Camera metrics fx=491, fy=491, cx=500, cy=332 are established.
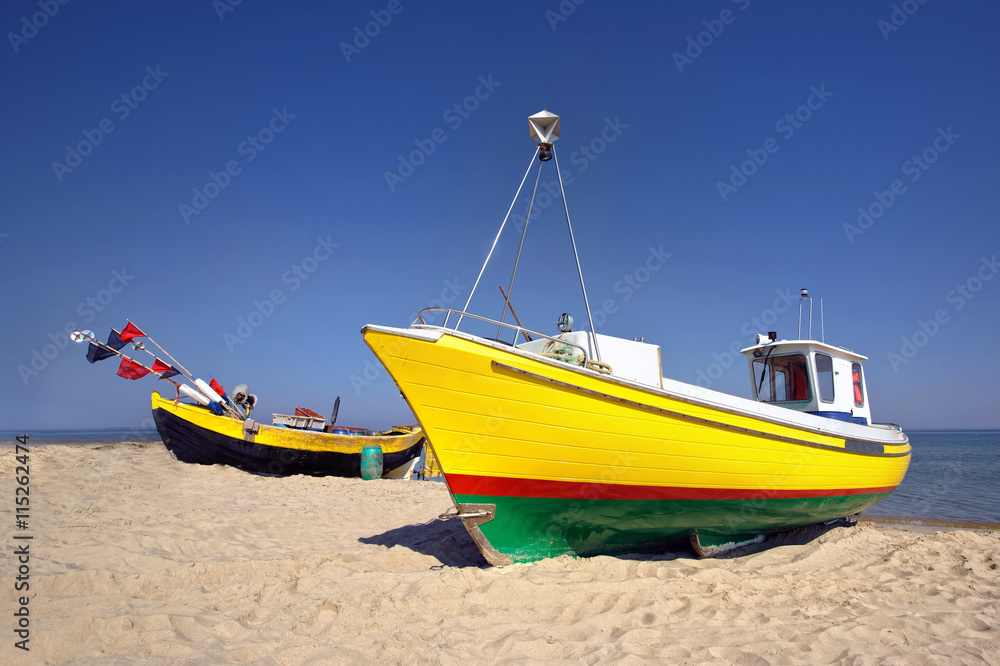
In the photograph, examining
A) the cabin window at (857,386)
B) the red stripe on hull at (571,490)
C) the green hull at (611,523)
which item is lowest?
the green hull at (611,523)

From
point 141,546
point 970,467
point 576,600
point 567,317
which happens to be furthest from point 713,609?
point 970,467

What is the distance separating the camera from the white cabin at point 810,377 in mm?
8101

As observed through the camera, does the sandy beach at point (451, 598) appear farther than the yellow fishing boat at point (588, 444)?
No

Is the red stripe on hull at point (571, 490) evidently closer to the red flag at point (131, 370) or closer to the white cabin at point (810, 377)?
the white cabin at point (810, 377)

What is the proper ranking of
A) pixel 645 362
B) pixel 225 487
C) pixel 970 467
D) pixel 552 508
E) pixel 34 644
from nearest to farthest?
pixel 34 644
pixel 552 508
pixel 645 362
pixel 225 487
pixel 970 467

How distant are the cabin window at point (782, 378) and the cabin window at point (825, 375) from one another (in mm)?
208

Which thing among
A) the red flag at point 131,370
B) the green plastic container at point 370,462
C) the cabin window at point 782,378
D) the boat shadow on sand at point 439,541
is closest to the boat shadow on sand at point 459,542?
the boat shadow on sand at point 439,541

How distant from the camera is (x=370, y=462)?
559 inches

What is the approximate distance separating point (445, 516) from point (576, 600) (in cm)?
423

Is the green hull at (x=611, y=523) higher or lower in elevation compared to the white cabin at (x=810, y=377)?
lower

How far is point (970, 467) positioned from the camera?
22938 mm

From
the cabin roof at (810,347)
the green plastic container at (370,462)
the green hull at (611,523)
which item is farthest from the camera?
the green plastic container at (370,462)

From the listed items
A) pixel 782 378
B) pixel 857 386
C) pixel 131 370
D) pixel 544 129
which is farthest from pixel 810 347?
pixel 131 370

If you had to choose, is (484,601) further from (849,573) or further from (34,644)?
(849,573)
